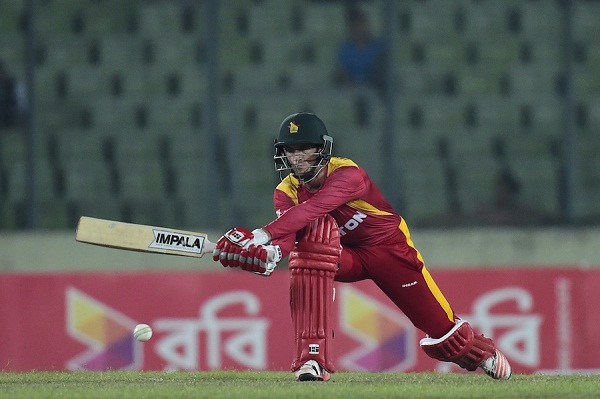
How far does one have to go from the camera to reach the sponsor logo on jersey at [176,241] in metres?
6.03

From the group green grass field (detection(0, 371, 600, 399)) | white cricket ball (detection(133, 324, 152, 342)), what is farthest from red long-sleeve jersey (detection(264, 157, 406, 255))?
white cricket ball (detection(133, 324, 152, 342))

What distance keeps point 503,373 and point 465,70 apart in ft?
18.6

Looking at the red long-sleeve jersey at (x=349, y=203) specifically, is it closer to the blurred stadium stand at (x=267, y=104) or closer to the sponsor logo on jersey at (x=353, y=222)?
the sponsor logo on jersey at (x=353, y=222)

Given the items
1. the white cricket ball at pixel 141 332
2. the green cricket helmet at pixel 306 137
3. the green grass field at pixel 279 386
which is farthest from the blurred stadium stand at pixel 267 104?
the green cricket helmet at pixel 306 137

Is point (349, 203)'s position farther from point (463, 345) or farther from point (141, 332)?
point (141, 332)

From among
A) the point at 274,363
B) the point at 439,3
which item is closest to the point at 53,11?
the point at 439,3

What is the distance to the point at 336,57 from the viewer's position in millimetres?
11281

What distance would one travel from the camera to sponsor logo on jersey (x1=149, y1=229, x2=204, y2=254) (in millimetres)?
6031

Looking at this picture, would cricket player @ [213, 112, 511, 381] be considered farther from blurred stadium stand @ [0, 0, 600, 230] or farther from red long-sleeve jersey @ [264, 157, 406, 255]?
blurred stadium stand @ [0, 0, 600, 230]

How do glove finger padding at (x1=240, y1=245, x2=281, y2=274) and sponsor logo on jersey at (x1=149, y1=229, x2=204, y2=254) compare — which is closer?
glove finger padding at (x1=240, y1=245, x2=281, y2=274)

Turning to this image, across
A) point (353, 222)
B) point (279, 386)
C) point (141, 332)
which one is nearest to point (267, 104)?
point (353, 222)

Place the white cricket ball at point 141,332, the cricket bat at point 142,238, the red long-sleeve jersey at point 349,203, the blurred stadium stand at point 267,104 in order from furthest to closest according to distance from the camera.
Result: 1. the blurred stadium stand at point 267,104
2. the white cricket ball at point 141,332
3. the cricket bat at point 142,238
4. the red long-sleeve jersey at point 349,203

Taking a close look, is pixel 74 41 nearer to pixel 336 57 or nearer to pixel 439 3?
pixel 336 57

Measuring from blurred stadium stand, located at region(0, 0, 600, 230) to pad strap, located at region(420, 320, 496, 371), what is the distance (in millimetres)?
3964
